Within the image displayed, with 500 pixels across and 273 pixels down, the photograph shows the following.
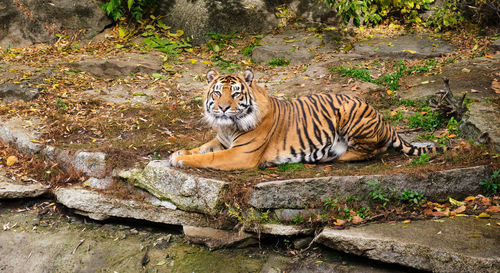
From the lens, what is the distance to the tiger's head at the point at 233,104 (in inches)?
199

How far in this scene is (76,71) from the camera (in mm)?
8789

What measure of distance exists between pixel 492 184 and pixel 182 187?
3261 mm

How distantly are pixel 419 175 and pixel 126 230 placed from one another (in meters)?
3.31

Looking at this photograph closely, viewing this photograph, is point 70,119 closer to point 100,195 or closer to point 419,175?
point 100,195

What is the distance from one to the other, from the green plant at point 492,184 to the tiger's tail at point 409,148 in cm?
72

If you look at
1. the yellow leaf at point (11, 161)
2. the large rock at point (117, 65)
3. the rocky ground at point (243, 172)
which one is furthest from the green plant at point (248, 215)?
the large rock at point (117, 65)

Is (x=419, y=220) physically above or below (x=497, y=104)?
below

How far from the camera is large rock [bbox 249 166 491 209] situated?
4.68 m

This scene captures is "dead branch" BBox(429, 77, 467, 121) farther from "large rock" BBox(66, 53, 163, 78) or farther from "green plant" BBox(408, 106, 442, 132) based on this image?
"large rock" BBox(66, 53, 163, 78)

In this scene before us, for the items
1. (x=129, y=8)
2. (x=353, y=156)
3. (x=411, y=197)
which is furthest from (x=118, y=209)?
(x=129, y=8)

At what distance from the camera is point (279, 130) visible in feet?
17.7

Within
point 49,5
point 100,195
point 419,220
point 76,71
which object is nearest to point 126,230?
point 100,195

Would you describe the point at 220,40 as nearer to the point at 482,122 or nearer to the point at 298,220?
the point at 482,122

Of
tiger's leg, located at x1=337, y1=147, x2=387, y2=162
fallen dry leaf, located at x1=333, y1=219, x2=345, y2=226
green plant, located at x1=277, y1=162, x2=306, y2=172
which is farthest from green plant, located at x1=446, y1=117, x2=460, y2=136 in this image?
fallen dry leaf, located at x1=333, y1=219, x2=345, y2=226
